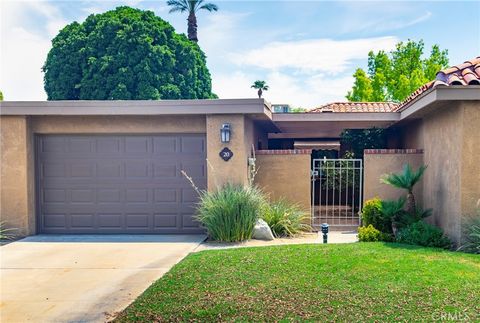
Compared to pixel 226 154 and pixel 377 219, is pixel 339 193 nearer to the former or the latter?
pixel 377 219

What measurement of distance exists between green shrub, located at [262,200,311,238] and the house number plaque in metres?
1.61

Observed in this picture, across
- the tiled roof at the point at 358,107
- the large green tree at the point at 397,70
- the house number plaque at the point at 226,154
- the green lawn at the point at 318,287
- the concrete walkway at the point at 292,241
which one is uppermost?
the large green tree at the point at 397,70

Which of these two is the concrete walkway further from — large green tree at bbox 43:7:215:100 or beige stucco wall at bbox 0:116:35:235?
large green tree at bbox 43:7:215:100

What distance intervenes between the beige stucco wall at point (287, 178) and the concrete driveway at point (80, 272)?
8.54 feet

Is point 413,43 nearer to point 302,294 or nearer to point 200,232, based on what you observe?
point 200,232

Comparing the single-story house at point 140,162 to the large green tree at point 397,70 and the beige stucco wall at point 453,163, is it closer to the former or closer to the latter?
the beige stucco wall at point 453,163

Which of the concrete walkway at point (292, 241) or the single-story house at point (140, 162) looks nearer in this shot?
the concrete walkway at point (292, 241)

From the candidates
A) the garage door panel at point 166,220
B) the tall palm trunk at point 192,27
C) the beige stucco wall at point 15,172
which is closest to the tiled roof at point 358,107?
the garage door panel at point 166,220

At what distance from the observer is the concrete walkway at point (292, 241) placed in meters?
9.02

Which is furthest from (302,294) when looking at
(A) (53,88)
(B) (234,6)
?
(A) (53,88)

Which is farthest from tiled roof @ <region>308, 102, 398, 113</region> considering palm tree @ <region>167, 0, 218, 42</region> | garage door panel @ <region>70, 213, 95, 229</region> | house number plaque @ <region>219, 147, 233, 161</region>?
palm tree @ <region>167, 0, 218, 42</region>

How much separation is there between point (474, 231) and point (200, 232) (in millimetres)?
6355

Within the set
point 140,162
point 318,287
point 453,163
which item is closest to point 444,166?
point 453,163

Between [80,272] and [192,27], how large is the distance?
26287mm
